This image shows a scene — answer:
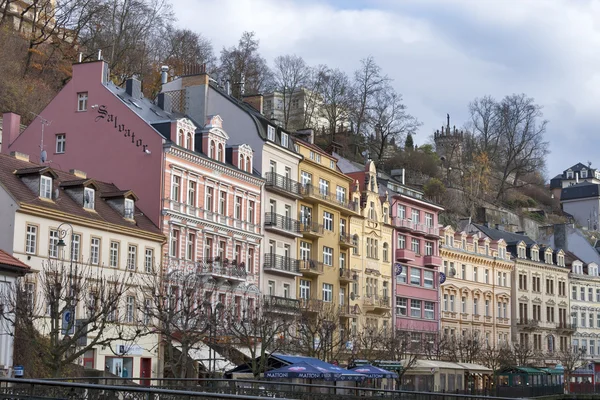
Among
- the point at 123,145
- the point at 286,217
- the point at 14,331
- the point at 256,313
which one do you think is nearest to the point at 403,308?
the point at 286,217

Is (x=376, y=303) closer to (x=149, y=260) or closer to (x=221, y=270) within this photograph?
(x=221, y=270)

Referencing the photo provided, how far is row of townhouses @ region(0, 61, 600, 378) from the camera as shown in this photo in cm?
5122

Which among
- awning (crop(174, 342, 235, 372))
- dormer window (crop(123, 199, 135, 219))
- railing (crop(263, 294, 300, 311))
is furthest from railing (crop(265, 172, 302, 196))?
awning (crop(174, 342, 235, 372))

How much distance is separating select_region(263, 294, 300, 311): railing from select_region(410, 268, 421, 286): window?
2053 cm

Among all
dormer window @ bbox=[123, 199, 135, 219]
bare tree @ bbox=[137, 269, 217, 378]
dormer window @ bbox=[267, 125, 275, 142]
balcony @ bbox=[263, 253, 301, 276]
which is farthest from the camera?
dormer window @ bbox=[267, 125, 275, 142]

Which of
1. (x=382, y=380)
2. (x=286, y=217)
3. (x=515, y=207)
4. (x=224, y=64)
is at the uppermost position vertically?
(x=224, y=64)

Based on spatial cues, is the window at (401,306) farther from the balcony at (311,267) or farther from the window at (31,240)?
the window at (31,240)

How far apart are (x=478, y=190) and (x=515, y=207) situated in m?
10.9

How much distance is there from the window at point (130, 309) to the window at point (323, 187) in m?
23.6

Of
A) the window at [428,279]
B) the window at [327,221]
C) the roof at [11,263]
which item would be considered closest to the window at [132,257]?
the roof at [11,263]

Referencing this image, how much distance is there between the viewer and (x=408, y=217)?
8556 cm

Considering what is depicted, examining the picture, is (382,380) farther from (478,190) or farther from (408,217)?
(478,190)

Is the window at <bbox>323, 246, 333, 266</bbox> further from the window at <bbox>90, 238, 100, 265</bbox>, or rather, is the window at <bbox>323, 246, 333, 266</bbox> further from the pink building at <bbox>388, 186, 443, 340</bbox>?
the window at <bbox>90, 238, 100, 265</bbox>

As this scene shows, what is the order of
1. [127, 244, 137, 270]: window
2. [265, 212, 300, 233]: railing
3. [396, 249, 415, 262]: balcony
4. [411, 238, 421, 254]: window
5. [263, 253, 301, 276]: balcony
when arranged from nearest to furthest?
[127, 244, 137, 270]: window → [263, 253, 301, 276]: balcony → [265, 212, 300, 233]: railing → [396, 249, 415, 262]: balcony → [411, 238, 421, 254]: window
